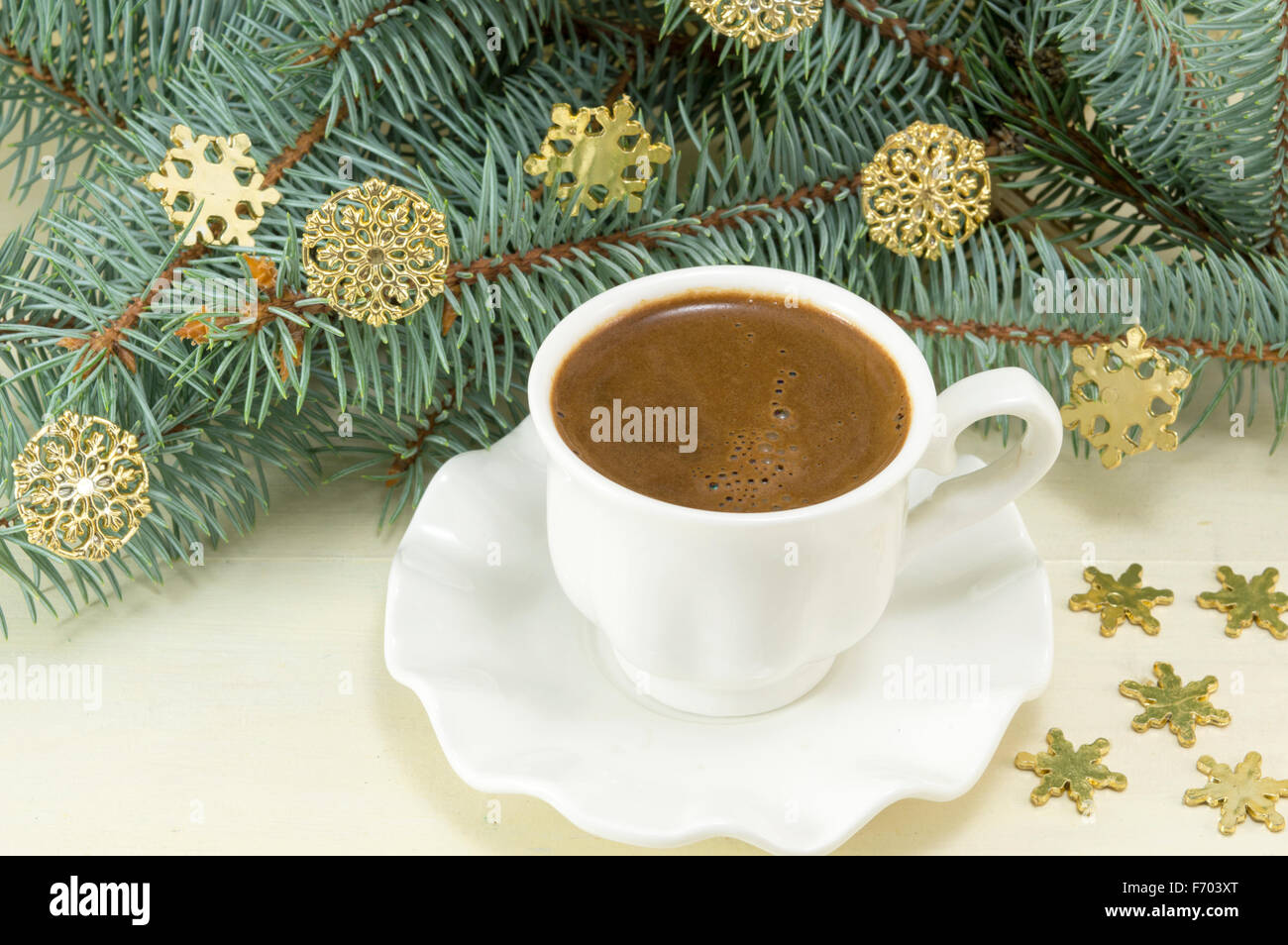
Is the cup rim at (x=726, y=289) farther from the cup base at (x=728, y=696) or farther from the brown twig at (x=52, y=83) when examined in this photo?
the brown twig at (x=52, y=83)

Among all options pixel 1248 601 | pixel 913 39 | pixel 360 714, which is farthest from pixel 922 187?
pixel 360 714

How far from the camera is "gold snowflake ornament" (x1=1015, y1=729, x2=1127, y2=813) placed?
69 centimetres

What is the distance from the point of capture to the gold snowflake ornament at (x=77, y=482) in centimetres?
68

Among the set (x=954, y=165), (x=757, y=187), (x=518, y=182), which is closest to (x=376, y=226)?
(x=518, y=182)

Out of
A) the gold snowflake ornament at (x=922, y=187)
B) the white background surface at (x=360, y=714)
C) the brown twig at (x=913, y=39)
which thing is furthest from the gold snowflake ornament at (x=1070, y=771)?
the brown twig at (x=913, y=39)

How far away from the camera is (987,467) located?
2.37 ft

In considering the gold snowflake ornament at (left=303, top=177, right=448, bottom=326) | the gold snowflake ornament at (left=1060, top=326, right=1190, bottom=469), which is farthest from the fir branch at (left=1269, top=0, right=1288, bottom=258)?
the gold snowflake ornament at (left=303, top=177, right=448, bottom=326)

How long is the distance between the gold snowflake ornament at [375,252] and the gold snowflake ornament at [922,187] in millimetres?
266

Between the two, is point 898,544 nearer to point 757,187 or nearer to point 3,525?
point 757,187

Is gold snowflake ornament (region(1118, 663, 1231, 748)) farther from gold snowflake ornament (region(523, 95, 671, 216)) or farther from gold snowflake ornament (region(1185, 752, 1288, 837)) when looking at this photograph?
gold snowflake ornament (region(523, 95, 671, 216))

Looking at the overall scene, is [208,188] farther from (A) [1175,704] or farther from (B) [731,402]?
(A) [1175,704]

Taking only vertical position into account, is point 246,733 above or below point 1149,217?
below

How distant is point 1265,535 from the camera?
2.77ft

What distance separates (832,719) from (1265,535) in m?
0.34
